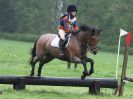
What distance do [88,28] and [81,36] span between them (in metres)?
0.32

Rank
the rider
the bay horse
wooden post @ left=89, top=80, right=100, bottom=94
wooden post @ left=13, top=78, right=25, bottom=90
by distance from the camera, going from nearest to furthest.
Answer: the bay horse → wooden post @ left=13, top=78, right=25, bottom=90 → the rider → wooden post @ left=89, top=80, right=100, bottom=94

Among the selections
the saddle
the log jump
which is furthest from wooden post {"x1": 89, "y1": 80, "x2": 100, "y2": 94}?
the saddle

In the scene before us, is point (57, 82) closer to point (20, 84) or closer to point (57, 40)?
point (20, 84)

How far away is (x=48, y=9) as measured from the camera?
8669cm

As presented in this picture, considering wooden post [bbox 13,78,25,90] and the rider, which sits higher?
the rider

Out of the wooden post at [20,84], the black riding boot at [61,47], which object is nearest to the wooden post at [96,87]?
the black riding boot at [61,47]

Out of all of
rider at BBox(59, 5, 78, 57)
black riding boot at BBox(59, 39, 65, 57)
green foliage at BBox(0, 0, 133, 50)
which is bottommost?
green foliage at BBox(0, 0, 133, 50)

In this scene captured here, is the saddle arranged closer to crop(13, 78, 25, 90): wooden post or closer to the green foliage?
crop(13, 78, 25, 90): wooden post

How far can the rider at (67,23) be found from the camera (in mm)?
13610

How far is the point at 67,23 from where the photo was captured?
13766mm

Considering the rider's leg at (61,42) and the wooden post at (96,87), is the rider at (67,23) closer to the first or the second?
the rider's leg at (61,42)

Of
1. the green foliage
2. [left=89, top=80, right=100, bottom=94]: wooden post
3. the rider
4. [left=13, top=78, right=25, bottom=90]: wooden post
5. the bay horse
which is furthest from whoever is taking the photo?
the green foliage

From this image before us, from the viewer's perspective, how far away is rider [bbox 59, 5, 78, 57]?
13610mm

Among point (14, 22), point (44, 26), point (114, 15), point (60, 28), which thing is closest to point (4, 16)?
point (14, 22)
